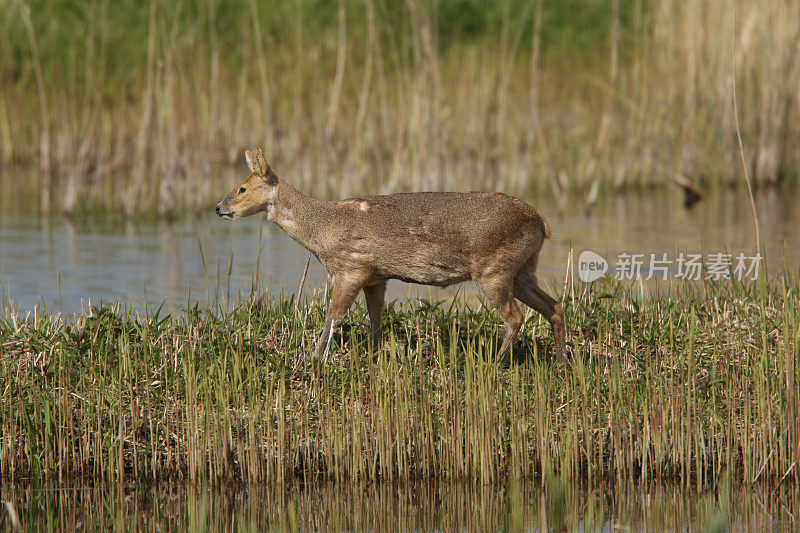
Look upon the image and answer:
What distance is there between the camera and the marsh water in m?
10.5

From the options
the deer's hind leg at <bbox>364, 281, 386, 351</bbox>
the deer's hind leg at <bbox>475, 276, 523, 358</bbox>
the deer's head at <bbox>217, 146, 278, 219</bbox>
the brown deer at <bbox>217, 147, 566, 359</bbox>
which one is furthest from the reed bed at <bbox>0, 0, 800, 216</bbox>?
the deer's hind leg at <bbox>475, 276, 523, 358</bbox>

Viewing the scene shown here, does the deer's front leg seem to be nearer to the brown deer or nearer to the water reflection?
the brown deer

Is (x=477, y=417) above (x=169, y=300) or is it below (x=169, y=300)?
below

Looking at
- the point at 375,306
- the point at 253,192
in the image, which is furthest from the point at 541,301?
the point at 253,192

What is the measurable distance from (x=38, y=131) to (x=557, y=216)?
980 cm

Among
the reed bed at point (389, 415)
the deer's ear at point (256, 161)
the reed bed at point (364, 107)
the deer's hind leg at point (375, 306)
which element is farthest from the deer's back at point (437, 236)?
the reed bed at point (364, 107)

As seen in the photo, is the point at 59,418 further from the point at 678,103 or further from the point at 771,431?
the point at 678,103

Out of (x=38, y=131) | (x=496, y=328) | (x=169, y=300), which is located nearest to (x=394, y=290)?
(x=169, y=300)

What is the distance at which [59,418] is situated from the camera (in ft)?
20.1

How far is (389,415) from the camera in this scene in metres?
5.99

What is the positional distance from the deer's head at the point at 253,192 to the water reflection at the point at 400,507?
7.50ft

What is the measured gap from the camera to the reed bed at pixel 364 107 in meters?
14.8

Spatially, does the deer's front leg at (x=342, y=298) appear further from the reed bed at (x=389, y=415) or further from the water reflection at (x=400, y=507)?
the water reflection at (x=400, y=507)

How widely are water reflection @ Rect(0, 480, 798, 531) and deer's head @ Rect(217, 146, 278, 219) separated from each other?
7.50ft
